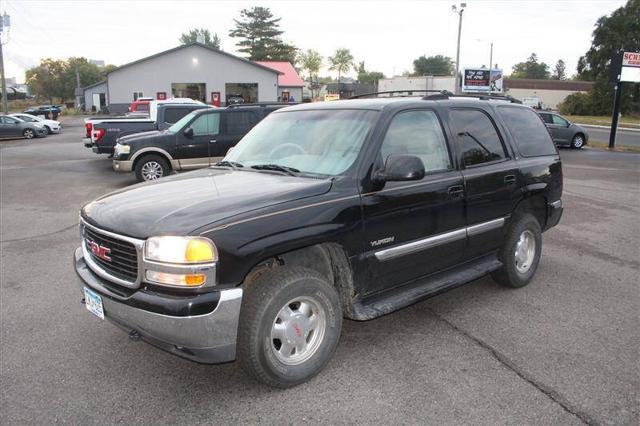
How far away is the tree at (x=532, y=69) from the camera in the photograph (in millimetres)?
143500

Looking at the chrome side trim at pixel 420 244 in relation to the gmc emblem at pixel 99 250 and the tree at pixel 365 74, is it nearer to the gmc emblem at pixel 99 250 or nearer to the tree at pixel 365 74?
the gmc emblem at pixel 99 250

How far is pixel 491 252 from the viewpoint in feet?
16.3

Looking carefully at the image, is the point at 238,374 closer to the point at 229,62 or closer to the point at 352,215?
the point at 352,215

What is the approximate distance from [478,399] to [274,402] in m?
1.28

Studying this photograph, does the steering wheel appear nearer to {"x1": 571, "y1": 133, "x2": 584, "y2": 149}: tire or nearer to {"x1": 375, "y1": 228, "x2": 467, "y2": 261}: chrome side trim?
{"x1": 375, "y1": 228, "x2": 467, "y2": 261}: chrome side trim

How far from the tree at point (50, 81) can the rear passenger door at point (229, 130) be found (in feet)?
293

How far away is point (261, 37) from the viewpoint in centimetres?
8806

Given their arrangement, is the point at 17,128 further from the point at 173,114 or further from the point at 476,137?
the point at 476,137

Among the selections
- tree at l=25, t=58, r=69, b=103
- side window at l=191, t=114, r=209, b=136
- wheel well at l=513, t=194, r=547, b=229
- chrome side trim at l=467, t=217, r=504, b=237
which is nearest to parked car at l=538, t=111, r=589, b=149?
side window at l=191, t=114, r=209, b=136

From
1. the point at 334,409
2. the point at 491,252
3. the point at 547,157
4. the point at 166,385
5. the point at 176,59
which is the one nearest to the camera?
the point at 334,409

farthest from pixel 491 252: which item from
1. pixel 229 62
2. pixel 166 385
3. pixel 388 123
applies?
pixel 229 62

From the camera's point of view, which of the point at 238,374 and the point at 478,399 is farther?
the point at 238,374

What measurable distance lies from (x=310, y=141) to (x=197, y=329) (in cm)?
186

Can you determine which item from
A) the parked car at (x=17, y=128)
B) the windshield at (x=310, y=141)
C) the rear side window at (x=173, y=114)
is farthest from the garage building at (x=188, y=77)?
the windshield at (x=310, y=141)
